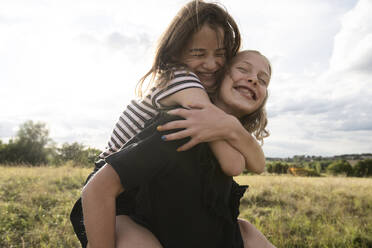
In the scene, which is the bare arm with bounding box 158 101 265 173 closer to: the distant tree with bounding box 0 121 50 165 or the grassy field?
the grassy field

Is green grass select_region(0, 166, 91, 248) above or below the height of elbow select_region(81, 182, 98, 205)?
below

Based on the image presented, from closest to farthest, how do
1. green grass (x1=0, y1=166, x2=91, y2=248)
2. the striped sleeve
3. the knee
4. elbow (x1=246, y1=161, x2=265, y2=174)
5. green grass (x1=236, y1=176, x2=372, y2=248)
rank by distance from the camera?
1. the striped sleeve
2. elbow (x1=246, y1=161, x2=265, y2=174)
3. the knee
4. green grass (x1=0, y1=166, x2=91, y2=248)
5. green grass (x1=236, y1=176, x2=372, y2=248)

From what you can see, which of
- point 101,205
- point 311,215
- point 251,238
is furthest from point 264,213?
point 101,205

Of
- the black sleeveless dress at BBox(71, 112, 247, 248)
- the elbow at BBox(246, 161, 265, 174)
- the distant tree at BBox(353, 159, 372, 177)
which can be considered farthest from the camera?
the distant tree at BBox(353, 159, 372, 177)

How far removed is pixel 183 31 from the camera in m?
1.99

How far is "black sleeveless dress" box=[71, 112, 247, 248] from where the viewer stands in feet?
4.71

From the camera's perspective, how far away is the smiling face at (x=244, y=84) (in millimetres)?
1938

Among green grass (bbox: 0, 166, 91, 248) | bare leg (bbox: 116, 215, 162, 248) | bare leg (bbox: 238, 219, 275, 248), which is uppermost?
bare leg (bbox: 116, 215, 162, 248)

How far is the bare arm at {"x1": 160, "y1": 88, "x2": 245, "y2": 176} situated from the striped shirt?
0.04m

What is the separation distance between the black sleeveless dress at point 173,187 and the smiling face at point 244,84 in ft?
1.59

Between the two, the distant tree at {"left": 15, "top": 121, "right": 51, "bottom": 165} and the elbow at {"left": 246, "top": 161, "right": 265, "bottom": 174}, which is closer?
the elbow at {"left": 246, "top": 161, "right": 265, "bottom": 174}

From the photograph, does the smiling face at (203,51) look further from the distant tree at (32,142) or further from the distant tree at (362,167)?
the distant tree at (362,167)

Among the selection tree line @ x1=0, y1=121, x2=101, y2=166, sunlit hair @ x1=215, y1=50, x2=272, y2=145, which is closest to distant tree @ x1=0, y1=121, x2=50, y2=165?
tree line @ x1=0, y1=121, x2=101, y2=166

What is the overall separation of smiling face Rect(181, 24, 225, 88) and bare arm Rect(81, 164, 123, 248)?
0.94m
